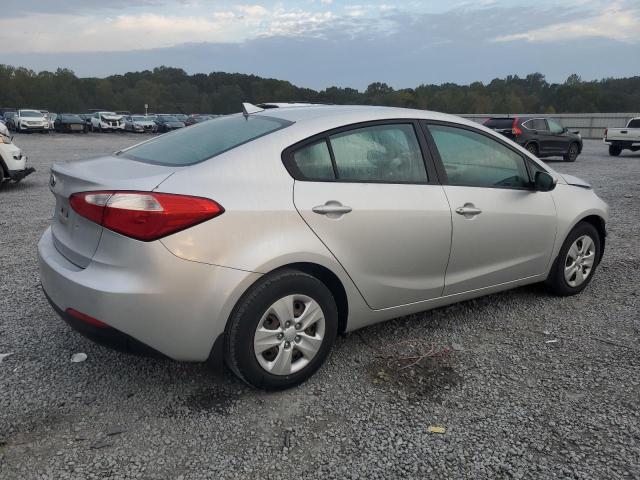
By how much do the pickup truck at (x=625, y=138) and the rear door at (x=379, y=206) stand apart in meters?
21.7

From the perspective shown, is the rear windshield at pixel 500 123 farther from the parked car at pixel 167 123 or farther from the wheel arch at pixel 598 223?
the parked car at pixel 167 123

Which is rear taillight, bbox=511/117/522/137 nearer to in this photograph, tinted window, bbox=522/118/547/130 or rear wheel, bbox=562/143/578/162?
tinted window, bbox=522/118/547/130

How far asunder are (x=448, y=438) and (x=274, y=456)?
33.7 inches

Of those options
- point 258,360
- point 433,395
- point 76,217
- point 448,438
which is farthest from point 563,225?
point 76,217

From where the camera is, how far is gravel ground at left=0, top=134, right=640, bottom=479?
252cm

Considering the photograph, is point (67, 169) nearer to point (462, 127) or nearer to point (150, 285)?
point (150, 285)

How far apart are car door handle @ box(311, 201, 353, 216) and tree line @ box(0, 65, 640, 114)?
194 ft

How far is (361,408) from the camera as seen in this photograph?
298cm

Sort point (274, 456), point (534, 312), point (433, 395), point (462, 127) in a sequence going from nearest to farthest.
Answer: point (274, 456), point (433, 395), point (462, 127), point (534, 312)

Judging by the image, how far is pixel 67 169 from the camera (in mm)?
3191

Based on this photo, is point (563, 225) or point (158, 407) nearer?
point (158, 407)

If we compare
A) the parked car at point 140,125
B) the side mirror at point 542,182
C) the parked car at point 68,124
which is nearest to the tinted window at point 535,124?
the side mirror at point 542,182

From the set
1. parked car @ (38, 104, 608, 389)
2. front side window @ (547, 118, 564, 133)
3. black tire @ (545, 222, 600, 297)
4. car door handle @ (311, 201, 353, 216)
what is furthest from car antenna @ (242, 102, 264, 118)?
front side window @ (547, 118, 564, 133)

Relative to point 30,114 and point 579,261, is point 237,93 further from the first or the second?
point 579,261
